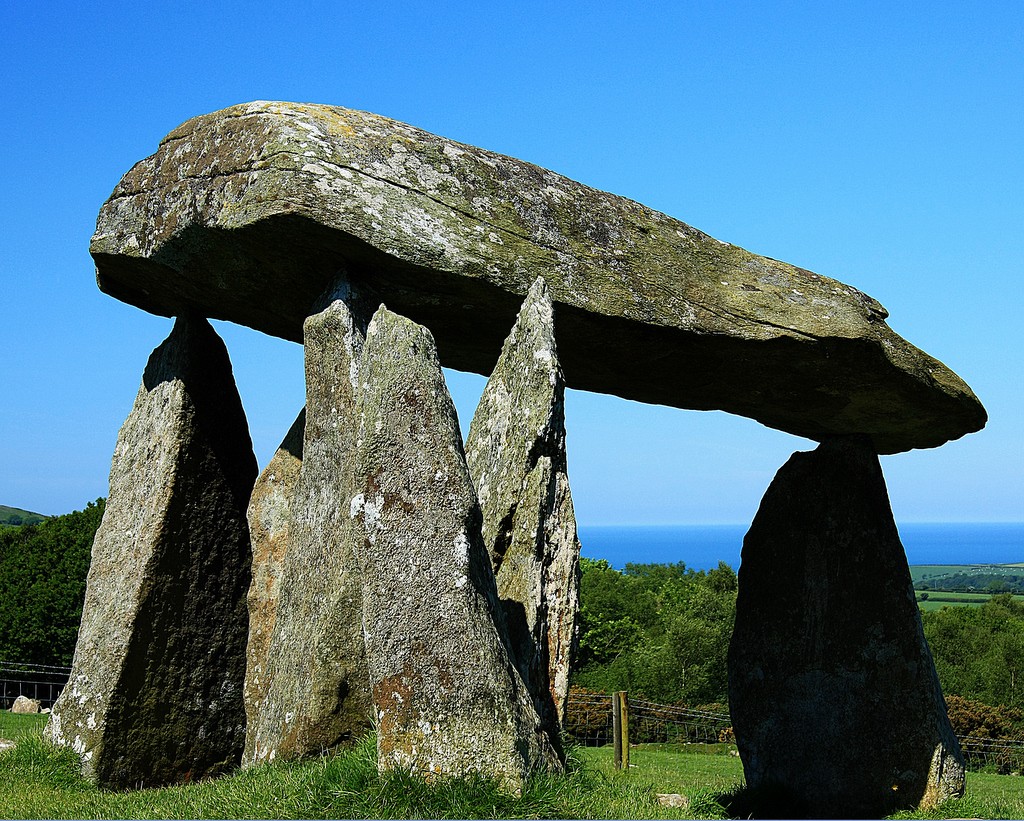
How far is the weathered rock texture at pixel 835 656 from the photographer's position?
12086 mm

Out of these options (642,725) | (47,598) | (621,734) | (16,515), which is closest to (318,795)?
(621,734)

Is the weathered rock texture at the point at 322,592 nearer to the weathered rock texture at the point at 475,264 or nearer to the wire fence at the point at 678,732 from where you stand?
the weathered rock texture at the point at 475,264

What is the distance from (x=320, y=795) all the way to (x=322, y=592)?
73.4 inches

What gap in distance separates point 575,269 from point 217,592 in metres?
4.65

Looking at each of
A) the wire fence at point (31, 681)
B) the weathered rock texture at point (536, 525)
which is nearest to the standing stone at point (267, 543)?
the weathered rock texture at point (536, 525)

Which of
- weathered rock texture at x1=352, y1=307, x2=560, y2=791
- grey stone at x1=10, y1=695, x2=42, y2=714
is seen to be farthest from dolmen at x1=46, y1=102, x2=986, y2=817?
grey stone at x1=10, y1=695, x2=42, y2=714

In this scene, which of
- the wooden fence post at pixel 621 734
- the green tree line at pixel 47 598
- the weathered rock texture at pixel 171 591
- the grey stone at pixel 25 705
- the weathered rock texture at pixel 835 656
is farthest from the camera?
the green tree line at pixel 47 598

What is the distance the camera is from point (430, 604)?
6.89 meters

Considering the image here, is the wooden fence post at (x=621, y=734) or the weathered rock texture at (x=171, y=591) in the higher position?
the weathered rock texture at (x=171, y=591)

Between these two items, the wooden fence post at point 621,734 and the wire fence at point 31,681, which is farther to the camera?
the wire fence at point 31,681

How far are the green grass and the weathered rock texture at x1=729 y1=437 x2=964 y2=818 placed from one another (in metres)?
5.10

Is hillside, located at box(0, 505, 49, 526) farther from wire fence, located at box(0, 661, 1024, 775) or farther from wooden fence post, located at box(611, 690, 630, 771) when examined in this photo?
wooden fence post, located at box(611, 690, 630, 771)

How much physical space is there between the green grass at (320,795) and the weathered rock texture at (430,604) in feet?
0.52

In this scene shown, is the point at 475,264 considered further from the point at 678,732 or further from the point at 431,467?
the point at 678,732
